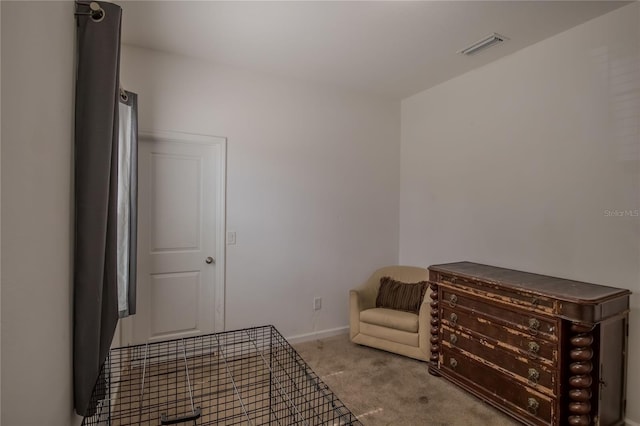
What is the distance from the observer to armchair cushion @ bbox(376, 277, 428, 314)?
337cm

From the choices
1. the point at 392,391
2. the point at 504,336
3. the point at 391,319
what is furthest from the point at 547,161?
the point at 392,391

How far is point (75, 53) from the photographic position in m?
1.28

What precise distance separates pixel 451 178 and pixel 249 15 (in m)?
2.47

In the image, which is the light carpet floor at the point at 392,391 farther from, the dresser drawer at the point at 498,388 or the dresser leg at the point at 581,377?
the dresser leg at the point at 581,377

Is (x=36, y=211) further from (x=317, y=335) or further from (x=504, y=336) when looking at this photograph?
(x=317, y=335)

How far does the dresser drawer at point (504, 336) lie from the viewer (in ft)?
6.85

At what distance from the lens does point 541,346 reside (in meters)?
2.11

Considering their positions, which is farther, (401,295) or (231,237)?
(401,295)

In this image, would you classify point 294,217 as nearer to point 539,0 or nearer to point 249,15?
point 249,15

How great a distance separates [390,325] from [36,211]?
2.91 meters

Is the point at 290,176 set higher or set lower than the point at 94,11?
lower

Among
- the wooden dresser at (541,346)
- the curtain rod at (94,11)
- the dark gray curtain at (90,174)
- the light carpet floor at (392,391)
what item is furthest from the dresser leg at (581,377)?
the curtain rod at (94,11)

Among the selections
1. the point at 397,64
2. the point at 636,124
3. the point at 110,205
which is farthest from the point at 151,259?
the point at 636,124

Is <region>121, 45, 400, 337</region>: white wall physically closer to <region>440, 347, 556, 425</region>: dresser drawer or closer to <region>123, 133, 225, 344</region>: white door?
<region>123, 133, 225, 344</region>: white door
